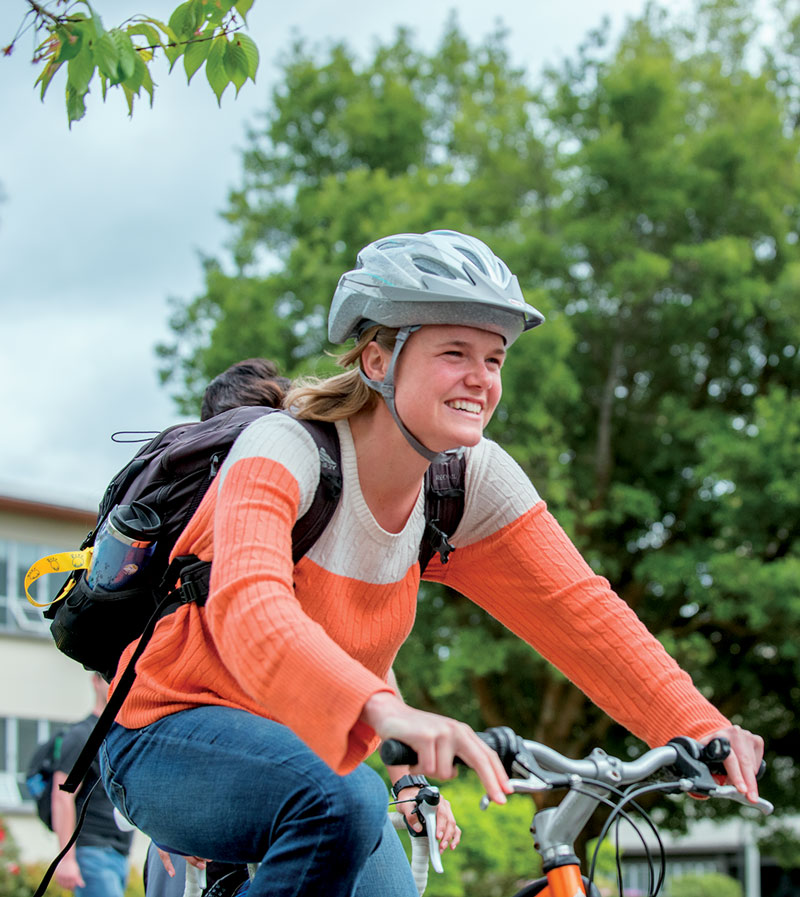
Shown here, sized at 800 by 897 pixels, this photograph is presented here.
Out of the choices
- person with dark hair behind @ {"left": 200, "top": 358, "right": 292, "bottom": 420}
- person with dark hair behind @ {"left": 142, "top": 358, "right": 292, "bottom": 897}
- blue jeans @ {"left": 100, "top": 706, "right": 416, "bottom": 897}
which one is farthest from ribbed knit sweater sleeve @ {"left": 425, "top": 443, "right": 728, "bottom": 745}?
person with dark hair behind @ {"left": 200, "top": 358, "right": 292, "bottom": 420}

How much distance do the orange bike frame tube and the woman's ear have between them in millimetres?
1117

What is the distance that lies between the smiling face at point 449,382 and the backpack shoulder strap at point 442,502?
0.97 feet

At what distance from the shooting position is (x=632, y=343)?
1775 centimetres

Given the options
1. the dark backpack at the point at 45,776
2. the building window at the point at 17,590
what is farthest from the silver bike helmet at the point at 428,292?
the building window at the point at 17,590

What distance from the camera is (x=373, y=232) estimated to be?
54.7 feet

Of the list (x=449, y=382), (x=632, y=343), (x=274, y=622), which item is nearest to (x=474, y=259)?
(x=449, y=382)

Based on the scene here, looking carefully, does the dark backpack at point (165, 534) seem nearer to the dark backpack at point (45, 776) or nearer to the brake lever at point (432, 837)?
the brake lever at point (432, 837)

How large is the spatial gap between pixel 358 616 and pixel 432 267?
0.81 m

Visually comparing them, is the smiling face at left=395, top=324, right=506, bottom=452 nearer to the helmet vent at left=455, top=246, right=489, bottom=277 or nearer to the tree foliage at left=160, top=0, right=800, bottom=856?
the helmet vent at left=455, top=246, right=489, bottom=277

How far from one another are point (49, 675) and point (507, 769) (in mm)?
25077

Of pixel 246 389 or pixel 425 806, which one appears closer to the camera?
pixel 425 806

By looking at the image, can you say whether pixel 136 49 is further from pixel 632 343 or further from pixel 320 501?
pixel 632 343

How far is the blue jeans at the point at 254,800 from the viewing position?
215cm

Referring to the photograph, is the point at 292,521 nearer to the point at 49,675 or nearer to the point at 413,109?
the point at 413,109
